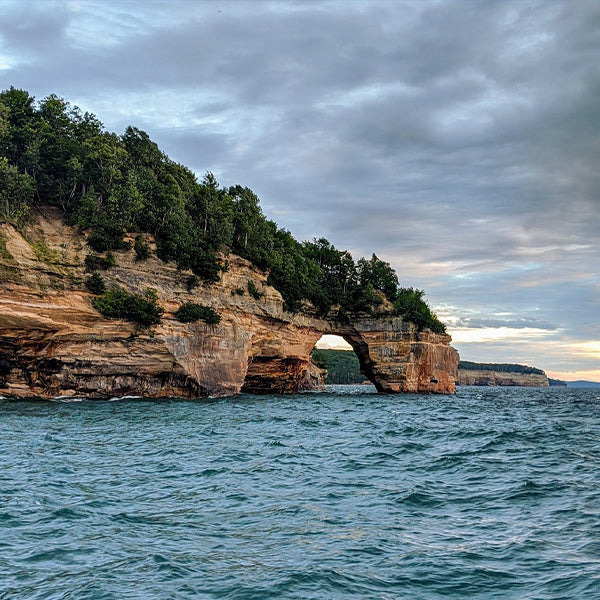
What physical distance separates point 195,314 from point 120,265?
24.3 ft

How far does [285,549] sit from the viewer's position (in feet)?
32.4

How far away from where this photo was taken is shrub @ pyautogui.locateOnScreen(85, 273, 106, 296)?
4175 centimetres

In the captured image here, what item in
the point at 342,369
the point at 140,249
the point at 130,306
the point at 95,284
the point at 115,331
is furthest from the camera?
the point at 342,369

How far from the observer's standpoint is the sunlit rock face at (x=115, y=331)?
128 feet

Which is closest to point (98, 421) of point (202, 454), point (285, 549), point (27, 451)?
point (27, 451)

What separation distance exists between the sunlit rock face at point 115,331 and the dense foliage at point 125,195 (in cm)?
157

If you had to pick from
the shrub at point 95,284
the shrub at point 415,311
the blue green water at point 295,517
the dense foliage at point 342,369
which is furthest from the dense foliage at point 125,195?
the dense foliage at point 342,369

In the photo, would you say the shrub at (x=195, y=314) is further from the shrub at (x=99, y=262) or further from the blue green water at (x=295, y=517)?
the blue green water at (x=295, y=517)

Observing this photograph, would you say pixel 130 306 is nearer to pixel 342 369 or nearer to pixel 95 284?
pixel 95 284

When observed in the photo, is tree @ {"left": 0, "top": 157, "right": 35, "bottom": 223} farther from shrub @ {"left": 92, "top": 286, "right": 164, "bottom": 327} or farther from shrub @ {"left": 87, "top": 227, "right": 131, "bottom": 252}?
shrub @ {"left": 92, "top": 286, "right": 164, "bottom": 327}

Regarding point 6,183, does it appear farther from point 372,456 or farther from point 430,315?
point 430,315

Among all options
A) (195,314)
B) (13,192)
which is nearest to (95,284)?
(13,192)

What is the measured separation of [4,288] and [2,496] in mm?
28227

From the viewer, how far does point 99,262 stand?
4322 cm
